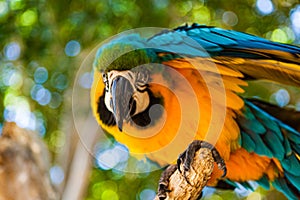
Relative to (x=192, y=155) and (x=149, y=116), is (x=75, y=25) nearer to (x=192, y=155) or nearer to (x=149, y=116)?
(x=149, y=116)

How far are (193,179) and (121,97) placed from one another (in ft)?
1.01

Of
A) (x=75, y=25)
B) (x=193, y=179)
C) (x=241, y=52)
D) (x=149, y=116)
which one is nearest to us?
(x=193, y=179)

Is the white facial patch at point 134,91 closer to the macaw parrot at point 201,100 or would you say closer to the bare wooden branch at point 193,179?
the macaw parrot at point 201,100

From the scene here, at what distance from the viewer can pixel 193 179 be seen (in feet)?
3.51

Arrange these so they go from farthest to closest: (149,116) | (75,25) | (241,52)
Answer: (75,25)
(149,116)
(241,52)

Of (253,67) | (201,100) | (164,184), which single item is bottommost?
(164,184)

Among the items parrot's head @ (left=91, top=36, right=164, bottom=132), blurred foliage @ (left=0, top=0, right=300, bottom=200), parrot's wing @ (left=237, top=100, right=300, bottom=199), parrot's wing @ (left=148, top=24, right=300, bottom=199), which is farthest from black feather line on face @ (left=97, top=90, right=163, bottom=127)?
blurred foliage @ (left=0, top=0, right=300, bottom=200)

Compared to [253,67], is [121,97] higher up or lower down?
lower down

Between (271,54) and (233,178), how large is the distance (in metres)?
0.49

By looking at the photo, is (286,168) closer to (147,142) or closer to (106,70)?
(147,142)

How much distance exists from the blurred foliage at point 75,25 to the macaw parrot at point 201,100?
0.73m

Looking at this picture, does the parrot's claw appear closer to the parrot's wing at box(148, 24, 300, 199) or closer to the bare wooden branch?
the bare wooden branch

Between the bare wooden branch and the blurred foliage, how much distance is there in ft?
3.32

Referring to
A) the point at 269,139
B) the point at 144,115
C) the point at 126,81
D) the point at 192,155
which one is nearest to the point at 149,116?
the point at 144,115
